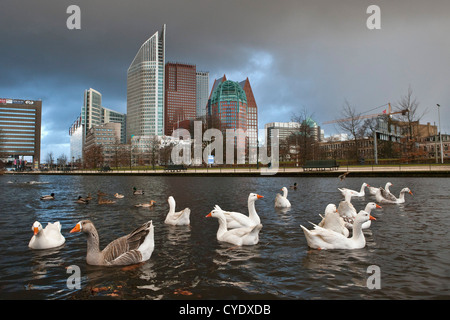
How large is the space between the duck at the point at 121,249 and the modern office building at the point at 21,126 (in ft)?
666

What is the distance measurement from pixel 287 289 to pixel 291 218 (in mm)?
6217

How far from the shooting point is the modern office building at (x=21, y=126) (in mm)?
174625

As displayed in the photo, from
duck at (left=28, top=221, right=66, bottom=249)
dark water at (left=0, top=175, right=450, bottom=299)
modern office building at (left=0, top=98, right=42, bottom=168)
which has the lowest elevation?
dark water at (left=0, top=175, right=450, bottom=299)

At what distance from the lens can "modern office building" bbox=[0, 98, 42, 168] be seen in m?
175

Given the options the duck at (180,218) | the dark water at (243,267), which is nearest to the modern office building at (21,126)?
the duck at (180,218)

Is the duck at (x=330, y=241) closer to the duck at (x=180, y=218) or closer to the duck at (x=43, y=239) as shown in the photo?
the duck at (x=180, y=218)

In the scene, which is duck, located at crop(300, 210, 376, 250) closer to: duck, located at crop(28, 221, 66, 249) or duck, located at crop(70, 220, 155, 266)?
duck, located at crop(70, 220, 155, 266)

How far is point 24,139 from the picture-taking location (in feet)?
592

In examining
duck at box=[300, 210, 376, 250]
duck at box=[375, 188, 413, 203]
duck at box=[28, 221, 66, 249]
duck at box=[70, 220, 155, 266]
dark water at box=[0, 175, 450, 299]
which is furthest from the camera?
duck at box=[375, 188, 413, 203]

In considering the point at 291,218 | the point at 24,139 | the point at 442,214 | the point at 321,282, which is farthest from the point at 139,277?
the point at 24,139

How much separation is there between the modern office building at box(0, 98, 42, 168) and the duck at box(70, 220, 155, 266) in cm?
20314

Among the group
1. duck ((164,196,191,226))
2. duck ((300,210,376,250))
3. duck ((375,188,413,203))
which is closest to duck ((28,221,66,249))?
duck ((164,196,191,226))

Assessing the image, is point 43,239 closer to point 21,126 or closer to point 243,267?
point 243,267
